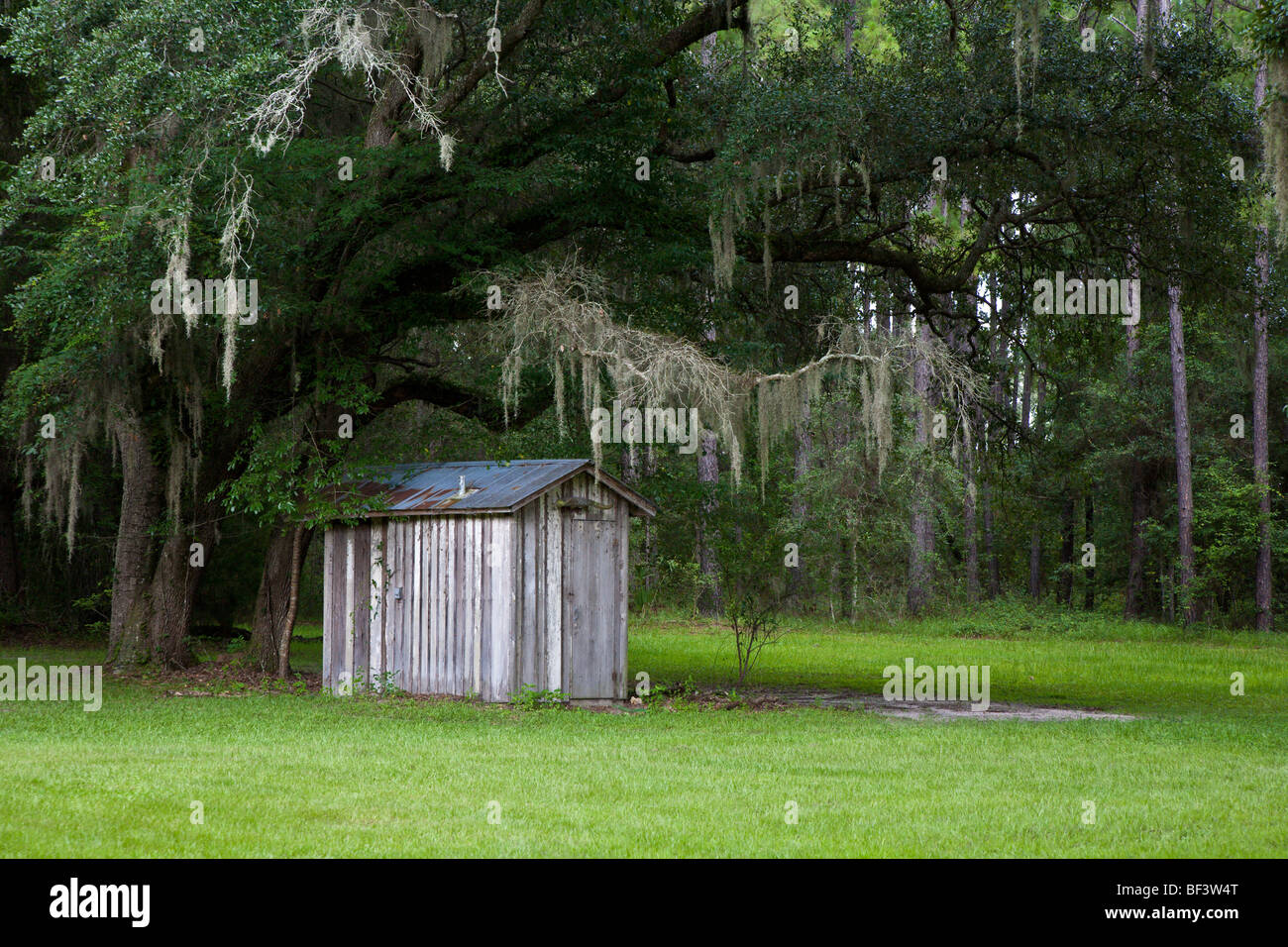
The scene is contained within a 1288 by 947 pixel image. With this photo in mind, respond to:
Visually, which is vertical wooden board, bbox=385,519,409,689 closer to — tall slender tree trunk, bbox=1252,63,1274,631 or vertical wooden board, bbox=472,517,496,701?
vertical wooden board, bbox=472,517,496,701

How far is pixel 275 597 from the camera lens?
58.8 ft

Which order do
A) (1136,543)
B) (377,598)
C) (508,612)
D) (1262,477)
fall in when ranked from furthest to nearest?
(1136,543) → (1262,477) → (377,598) → (508,612)

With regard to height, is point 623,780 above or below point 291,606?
below

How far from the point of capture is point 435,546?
15.1m

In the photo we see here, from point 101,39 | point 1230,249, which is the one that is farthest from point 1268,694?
point 101,39

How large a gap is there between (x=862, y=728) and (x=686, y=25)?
9158mm

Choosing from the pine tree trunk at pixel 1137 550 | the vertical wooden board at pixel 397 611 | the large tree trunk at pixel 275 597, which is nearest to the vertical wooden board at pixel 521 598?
the vertical wooden board at pixel 397 611

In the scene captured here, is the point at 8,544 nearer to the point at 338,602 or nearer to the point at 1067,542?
the point at 338,602

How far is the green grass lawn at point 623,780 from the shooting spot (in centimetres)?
721

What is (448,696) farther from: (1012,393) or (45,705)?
(1012,393)

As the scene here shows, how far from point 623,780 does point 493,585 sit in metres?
5.47

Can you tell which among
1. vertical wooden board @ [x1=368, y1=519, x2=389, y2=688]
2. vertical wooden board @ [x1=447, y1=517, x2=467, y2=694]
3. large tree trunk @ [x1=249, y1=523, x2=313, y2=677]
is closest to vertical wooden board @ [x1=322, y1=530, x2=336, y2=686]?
vertical wooden board @ [x1=368, y1=519, x2=389, y2=688]

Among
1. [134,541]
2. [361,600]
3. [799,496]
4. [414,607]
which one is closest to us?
[414,607]

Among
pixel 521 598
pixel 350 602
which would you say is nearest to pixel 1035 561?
pixel 350 602
